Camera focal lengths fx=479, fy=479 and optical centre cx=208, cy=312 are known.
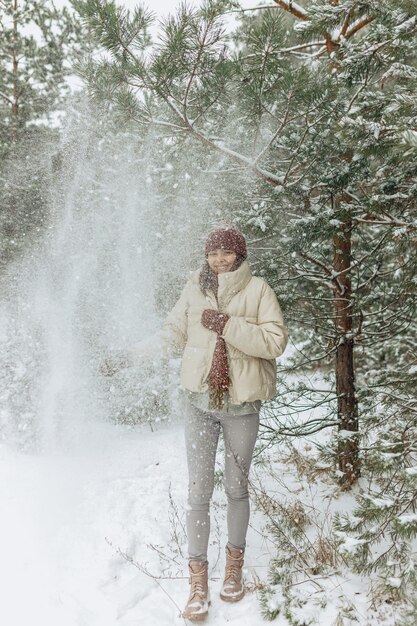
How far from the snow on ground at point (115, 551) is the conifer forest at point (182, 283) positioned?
0.07 feet

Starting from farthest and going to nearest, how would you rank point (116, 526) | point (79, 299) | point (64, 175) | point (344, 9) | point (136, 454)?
point (64, 175), point (79, 299), point (136, 454), point (116, 526), point (344, 9)

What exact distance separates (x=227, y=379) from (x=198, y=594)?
137cm

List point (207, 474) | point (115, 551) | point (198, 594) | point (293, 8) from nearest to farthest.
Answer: point (198, 594) < point (207, 474) < point (115, 551) < point (293, 8)

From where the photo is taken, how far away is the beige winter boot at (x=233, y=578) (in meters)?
3.08

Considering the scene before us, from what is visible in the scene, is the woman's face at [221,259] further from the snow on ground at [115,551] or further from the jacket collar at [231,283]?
the snow on ground at [115,551]

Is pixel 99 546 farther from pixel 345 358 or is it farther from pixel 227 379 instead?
pixel 345 358

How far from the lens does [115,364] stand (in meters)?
3.29

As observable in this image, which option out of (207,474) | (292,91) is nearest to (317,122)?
(292,91)

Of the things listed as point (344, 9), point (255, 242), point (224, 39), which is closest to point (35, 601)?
point (255, 242)

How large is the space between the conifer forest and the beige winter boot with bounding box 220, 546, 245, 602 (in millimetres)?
68

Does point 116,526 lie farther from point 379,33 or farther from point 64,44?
point 64,44

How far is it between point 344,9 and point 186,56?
1.06 metres

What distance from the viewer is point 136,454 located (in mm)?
6691

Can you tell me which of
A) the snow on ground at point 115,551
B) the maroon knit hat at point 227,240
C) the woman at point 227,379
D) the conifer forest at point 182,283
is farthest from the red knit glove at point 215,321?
the snow on ground at point 115,551
